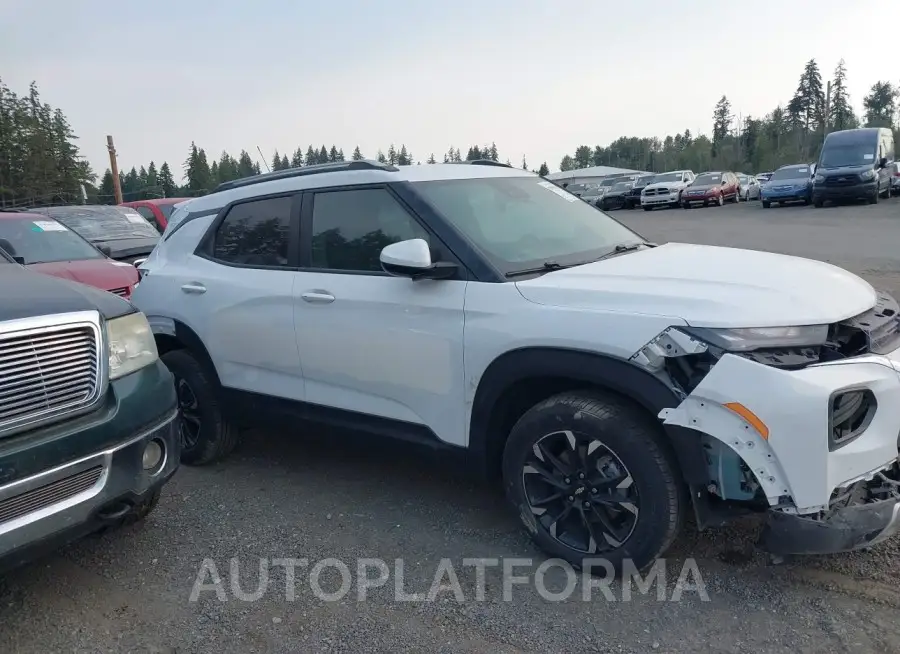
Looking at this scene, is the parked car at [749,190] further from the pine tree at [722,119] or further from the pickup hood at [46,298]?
the pine tree at [722,119]

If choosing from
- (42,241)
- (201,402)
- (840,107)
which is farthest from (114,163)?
(840,107)

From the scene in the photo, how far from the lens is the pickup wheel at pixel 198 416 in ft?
14.6

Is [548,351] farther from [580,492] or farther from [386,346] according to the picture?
[386,346]

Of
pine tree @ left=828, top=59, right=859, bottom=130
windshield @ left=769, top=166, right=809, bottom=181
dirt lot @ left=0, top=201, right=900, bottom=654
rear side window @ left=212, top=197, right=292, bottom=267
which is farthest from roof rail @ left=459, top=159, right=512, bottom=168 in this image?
pine tree @ left=828, top=59, right=859, bottom=130

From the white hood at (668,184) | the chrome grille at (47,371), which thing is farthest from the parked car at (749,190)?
the chrome grille at (47,371)

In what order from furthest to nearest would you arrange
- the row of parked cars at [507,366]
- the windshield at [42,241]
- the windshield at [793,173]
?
1. the windshield at [793,173]
2. the windshield at [42,241]
3. the row of parked cars at [507,366]

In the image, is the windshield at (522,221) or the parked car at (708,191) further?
the parked car at (708,191)

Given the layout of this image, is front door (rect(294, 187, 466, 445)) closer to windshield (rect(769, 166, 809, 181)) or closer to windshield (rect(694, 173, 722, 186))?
windshield (rect(769, 166, 809, 181))

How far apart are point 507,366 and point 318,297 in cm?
119

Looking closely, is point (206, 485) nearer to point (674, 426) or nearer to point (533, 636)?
point (533, 636)

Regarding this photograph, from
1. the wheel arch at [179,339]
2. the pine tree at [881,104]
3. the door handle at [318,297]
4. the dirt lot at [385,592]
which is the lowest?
the dirt lot at [385,592]

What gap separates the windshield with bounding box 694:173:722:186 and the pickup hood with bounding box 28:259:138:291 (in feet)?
90.6

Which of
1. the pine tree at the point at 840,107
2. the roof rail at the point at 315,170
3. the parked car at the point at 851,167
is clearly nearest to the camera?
the roof rail at the point at 315,170

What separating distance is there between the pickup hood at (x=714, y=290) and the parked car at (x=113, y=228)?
8.49 metres
